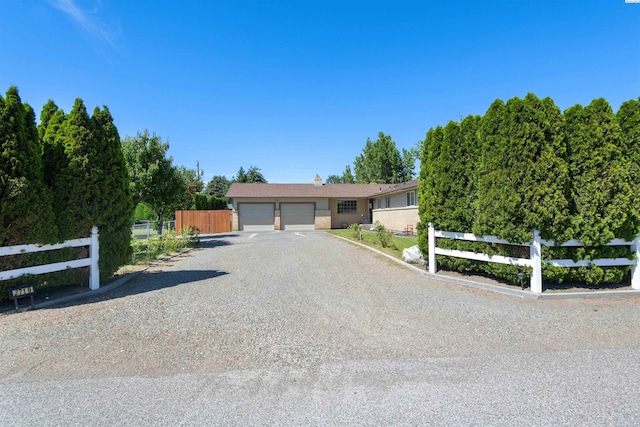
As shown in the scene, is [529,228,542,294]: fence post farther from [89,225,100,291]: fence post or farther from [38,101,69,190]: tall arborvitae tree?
[38,101,69,190]: tall arborvitae tree

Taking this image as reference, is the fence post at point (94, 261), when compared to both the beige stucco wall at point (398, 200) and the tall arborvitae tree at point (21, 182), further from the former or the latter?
the beige stucco wall at point (398, 200)

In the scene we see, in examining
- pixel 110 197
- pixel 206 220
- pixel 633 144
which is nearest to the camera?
pixel 633 144

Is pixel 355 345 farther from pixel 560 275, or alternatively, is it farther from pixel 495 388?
pixel 560 275

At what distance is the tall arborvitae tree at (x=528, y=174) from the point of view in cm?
556

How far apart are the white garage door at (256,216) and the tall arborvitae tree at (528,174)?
2159 cm

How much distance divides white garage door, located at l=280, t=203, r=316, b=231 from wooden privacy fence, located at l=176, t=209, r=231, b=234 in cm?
453

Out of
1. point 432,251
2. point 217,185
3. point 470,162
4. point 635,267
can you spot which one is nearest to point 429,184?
point 470,162

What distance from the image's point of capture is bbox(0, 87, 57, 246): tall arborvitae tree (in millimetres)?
5125

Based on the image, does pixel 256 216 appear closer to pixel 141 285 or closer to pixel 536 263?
pixel 141 285

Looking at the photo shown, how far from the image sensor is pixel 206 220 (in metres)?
25.3

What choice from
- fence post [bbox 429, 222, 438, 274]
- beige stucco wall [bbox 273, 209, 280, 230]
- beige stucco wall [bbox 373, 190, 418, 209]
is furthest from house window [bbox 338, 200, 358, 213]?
fence post [bbox 429, 222, 438, 274]

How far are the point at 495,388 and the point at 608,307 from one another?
385cm

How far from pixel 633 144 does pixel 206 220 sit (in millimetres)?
24501

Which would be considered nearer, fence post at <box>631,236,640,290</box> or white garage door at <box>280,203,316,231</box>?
fence post at <box>631,236,640,290</box>
